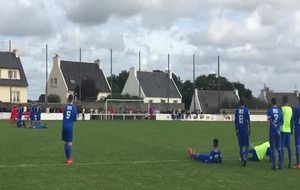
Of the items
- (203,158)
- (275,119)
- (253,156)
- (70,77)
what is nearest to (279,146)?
(275,119)

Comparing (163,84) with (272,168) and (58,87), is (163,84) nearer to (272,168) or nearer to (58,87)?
(58,87)

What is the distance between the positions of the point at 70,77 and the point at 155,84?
60.8 feet

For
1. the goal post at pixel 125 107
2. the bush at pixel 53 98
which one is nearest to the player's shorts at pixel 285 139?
the goal post at pixel 125 107

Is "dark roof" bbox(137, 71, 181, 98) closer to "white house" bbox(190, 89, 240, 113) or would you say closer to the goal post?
"white house" bbox(190, 89, 240, 113)

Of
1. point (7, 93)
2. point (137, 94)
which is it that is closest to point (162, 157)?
point (7, 93)

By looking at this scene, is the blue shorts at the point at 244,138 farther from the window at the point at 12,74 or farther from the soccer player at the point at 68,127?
the window at the point at 12,74

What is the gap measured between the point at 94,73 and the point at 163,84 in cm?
1620

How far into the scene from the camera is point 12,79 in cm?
8675

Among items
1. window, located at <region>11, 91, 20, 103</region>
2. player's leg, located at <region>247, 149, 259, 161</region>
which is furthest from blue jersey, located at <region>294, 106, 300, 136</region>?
window, located at <region>11, 91, 20, 103</region>

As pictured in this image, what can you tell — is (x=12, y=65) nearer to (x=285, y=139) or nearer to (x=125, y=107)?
(x=125, y=107)

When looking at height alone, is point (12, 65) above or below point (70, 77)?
above

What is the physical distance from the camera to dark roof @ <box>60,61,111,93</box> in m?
96.8

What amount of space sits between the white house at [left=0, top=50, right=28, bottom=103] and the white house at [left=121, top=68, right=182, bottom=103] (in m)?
24.1

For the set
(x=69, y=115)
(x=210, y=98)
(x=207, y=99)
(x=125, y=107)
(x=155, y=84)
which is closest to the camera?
(x=69, y=115)
